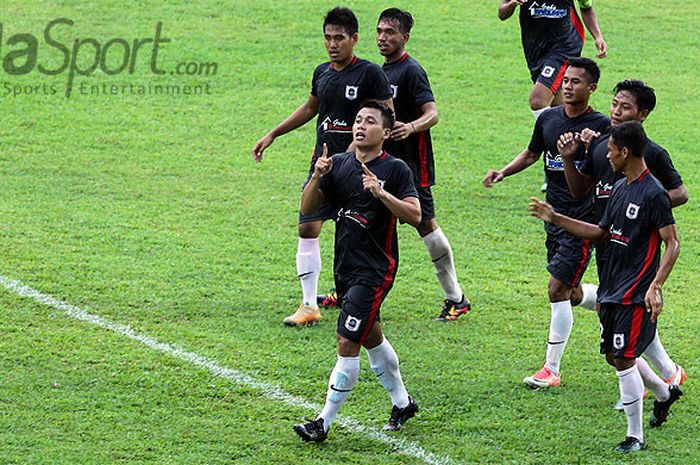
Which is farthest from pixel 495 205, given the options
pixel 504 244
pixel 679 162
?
pixel 679 162

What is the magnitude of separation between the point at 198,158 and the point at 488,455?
8.09 meters

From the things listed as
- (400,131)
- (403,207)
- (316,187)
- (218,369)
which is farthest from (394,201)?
(218,369)

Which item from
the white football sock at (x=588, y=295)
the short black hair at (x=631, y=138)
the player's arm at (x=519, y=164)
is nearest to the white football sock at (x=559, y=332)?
the white football sock at (x=588, y=295)

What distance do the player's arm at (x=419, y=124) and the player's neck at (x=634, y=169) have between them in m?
2.22

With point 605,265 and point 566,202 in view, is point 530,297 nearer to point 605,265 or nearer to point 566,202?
point 566,202

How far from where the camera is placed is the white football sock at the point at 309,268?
9.52 m

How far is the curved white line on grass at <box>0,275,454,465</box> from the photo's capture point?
23.6 feet

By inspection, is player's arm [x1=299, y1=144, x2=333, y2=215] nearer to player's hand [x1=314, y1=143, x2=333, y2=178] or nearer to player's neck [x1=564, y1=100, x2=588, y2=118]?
player's hand [x1=314, y1=143, x2=333, y2=178]

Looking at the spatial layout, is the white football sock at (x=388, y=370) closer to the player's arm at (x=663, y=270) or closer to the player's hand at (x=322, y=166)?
the player's hand at (x=322, y=166)

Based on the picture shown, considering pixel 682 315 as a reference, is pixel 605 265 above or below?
above

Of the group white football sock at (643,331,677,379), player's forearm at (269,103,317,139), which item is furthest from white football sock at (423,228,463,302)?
white football sock at (643,331,677,379)

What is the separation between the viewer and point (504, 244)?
1177cm

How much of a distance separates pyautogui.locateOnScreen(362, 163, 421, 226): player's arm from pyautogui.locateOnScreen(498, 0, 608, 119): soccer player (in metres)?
4.85

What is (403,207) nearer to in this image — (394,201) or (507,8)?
(394,201)
